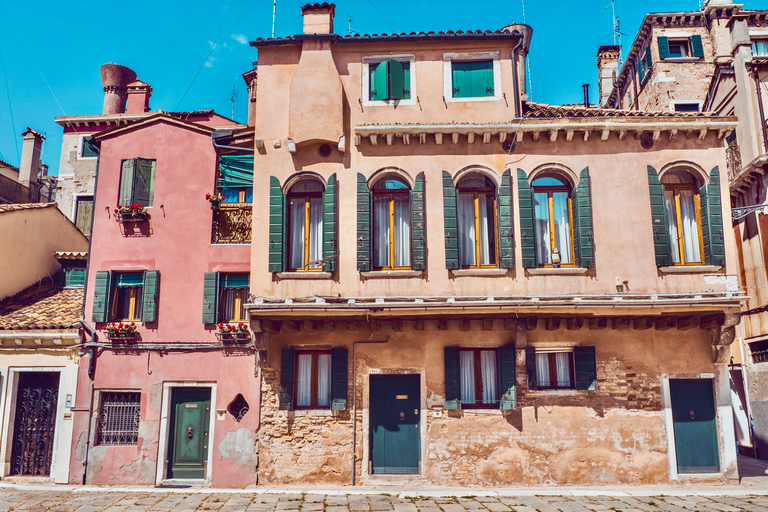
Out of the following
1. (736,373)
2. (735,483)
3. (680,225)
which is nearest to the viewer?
(735,483)

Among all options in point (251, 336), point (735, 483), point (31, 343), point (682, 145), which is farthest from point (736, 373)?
point (31, 343)

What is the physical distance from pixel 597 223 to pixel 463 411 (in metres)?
4.86

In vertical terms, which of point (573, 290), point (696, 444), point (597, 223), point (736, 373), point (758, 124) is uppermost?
point (758, 124)

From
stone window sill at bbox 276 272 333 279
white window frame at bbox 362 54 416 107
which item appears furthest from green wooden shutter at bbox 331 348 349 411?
white window frame at bbox 362 54 416 107

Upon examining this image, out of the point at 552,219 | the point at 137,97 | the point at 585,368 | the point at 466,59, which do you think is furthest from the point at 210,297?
the point at 137,97

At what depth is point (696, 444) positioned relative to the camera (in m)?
11.9

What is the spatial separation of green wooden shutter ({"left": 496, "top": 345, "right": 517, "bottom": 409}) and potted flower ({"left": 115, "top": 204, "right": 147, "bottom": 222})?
347 inches

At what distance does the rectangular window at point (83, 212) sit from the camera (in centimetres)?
2177

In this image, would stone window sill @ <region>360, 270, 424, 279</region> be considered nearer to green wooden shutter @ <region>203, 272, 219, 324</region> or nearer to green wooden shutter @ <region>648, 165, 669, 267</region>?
green wooden shutter @ <region>203, 272, 219, 324</region>

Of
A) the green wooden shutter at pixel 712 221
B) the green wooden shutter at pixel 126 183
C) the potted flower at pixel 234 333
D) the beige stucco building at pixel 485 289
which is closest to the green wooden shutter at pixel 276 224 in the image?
the beige stucco building at pixel 485 289

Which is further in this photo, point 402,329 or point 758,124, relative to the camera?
point 758,124

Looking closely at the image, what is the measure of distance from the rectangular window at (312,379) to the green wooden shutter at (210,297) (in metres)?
2.13

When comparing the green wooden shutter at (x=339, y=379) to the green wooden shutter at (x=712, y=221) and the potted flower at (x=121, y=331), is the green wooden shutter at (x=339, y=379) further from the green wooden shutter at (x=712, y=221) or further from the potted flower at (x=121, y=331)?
the green wooden shutter at (x=712, y=221)

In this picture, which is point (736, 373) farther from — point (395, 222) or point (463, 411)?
point (395, 222)
